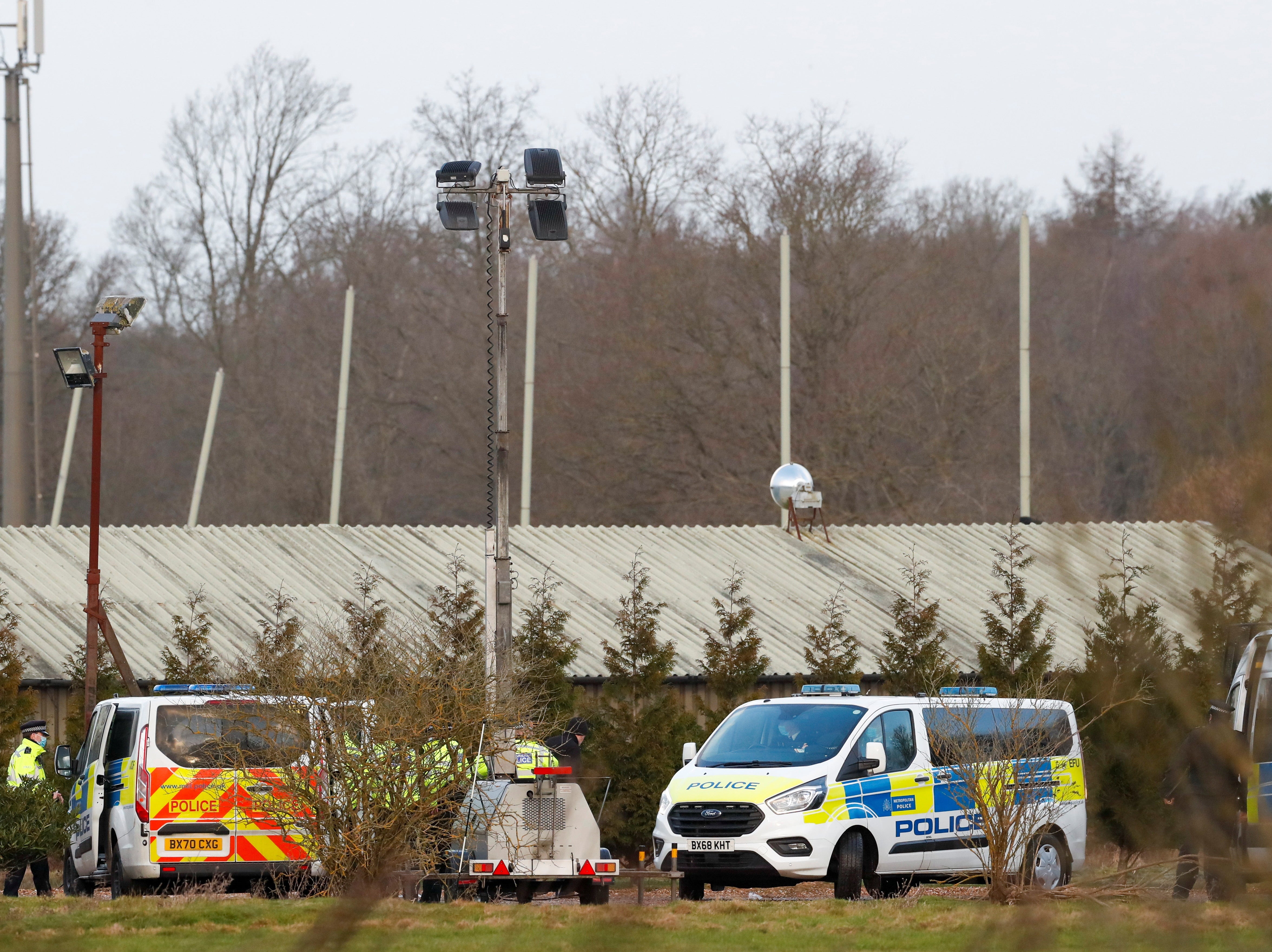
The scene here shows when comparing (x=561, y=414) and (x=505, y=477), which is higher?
(x=561, y=414)

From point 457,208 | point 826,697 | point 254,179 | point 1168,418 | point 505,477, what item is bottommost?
point 826,697

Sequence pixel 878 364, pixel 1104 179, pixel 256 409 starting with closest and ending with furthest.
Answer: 1. pixel 878 364
2. pixel 256 409
3. pixel 1104 179

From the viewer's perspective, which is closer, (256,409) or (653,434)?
(653,434)

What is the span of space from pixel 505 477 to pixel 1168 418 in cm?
1662

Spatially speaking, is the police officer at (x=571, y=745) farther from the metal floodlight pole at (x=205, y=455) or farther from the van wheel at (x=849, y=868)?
the metal floodlight pole at (x=205, y=455)

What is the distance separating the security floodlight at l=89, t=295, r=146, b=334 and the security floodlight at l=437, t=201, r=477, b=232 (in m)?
3.73

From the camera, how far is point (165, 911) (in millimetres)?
11859

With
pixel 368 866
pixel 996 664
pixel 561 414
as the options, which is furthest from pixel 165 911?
pixel 561 414

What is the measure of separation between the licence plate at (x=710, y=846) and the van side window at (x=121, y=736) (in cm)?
482

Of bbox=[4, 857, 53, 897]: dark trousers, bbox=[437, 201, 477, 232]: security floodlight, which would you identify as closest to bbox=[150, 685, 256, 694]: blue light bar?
bbox=[4, 857, 53, 897]: dark trousers

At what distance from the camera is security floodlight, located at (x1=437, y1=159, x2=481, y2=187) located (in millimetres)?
19172

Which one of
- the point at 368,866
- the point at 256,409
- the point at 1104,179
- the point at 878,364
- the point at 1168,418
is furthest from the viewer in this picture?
the point at 1104,179

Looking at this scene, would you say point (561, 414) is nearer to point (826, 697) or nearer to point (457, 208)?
point (457, 208)

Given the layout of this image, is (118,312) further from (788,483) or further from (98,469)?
(788,483)
